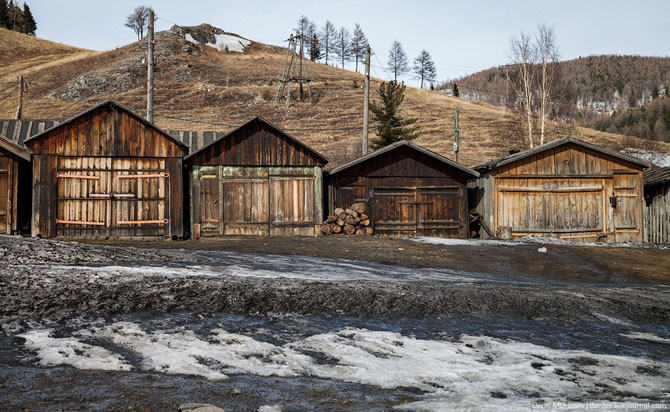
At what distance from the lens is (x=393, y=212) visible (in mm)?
21812

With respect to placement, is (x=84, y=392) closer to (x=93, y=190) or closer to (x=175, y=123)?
(x=93, y=190)

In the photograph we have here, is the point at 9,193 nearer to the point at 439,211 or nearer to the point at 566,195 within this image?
the point at 439,211

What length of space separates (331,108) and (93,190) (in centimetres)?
4641

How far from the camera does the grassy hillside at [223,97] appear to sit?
174 ft

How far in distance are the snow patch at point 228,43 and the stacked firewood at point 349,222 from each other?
80043 millimetres

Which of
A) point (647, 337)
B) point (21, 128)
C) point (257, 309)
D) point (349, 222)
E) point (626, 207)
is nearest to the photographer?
point (647, 337)

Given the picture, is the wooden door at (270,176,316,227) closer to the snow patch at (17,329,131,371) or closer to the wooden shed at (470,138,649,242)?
the wooden shed at (470,138,649,242)

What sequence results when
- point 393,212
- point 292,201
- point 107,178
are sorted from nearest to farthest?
point 107,178 < point 292,201 < point 393,212

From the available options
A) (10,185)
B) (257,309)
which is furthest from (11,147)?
(257,309)

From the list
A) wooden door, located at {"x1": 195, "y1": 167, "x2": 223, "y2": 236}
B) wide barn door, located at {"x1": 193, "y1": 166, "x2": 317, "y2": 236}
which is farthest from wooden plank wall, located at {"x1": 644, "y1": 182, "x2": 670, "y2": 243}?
wooden door, located at {"x1": 195, "y1": 167, "x2": 223, "y2": 236}

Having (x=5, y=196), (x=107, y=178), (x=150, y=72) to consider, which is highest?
(x=150, y=72)

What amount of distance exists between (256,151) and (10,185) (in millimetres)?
8897

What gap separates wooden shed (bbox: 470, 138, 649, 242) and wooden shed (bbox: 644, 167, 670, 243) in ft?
3.78

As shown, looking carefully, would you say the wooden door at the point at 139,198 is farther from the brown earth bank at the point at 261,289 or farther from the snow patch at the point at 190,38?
the snow patch at the point at 190,38
